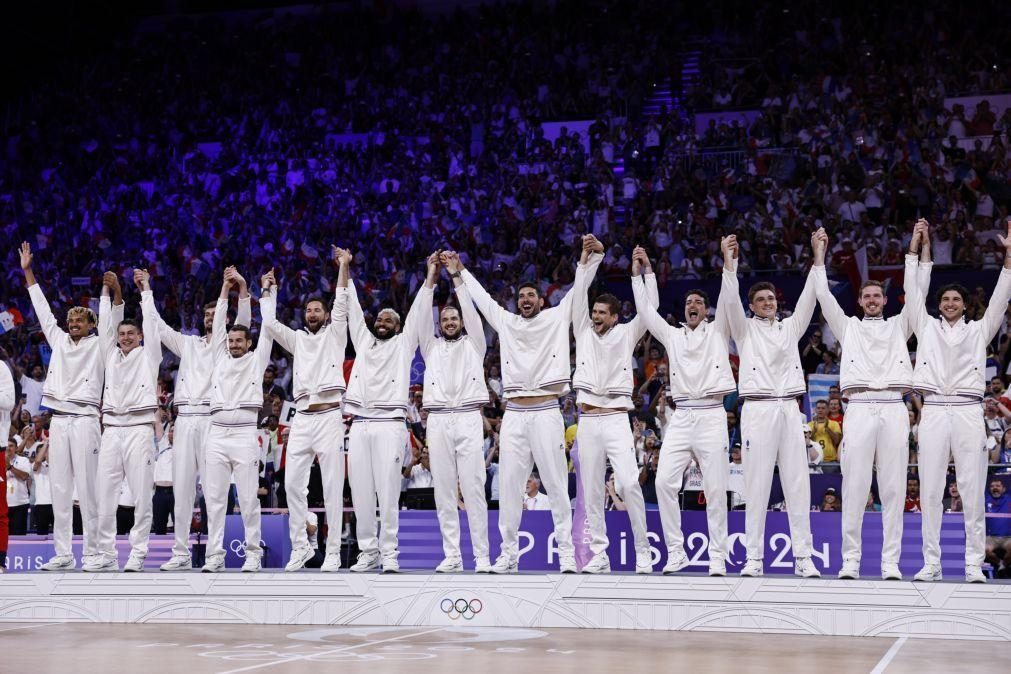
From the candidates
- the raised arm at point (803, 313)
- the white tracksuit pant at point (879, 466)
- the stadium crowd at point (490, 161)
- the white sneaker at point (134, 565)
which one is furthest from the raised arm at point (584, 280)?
the white sneaker at point (134, 565)

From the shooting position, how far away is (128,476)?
12172mm

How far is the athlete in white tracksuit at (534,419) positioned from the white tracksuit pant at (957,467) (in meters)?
3.17

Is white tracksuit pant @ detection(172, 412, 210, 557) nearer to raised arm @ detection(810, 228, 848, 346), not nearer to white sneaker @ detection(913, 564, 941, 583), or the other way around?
raised arm @ detection(810, 228, 848, 346)

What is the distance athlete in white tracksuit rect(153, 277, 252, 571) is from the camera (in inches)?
477

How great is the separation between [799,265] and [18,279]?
1533cm

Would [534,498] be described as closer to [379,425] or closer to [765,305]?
[379,425]

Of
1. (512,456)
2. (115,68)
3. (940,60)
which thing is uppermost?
(115,68)

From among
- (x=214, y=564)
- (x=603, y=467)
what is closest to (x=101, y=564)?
(x=214, y=564)

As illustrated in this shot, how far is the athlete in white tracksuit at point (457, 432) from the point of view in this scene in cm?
1145

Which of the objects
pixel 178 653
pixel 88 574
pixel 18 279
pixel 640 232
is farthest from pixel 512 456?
pixel 18 279

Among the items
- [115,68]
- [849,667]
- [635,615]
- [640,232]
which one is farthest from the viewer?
[115,68]

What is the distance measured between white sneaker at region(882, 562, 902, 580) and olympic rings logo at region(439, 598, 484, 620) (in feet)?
11.7

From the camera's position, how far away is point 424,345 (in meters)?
11.9

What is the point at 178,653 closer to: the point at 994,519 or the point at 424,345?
the point at 424,345
